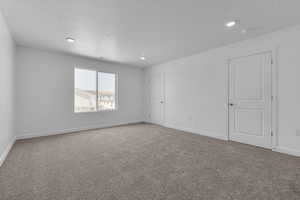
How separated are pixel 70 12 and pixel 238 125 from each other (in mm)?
4259

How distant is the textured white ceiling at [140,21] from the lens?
2039 millimetres

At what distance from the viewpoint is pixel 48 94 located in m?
4.05

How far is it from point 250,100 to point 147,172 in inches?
114

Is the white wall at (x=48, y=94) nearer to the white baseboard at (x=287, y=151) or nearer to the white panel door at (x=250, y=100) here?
the white panel door at (x=250, y=100)

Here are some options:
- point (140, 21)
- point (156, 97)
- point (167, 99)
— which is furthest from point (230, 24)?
point (156, 97)

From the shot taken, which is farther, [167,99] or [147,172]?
[167,99]

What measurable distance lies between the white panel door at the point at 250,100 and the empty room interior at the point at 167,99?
0.07ft

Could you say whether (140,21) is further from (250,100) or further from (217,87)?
(250,100)

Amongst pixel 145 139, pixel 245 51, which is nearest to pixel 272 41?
pixel 245 51

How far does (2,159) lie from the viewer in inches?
92.4

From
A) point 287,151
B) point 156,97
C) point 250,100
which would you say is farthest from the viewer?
point 156,97

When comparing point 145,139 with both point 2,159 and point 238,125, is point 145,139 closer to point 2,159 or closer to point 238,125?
point 238,125

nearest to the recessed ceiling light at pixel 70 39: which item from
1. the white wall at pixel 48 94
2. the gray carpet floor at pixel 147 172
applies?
the white wall at pixel 48 94

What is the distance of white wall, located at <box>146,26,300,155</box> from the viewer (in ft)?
8.68
